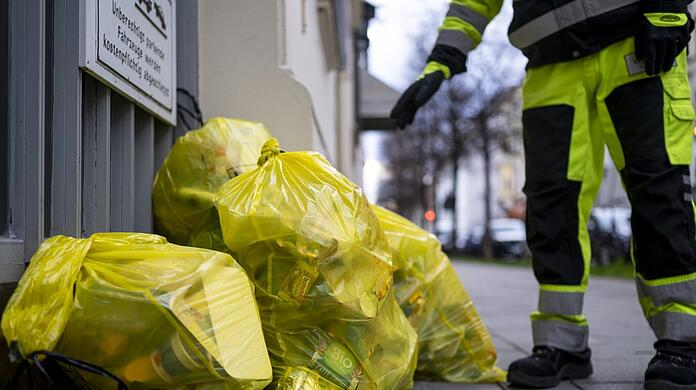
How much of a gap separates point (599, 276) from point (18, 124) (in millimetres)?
12037

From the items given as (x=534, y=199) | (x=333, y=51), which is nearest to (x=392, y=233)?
(x=534, y=199)

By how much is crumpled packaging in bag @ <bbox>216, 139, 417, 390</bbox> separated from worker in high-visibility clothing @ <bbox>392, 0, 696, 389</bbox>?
0.90m

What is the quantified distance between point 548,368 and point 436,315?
42 centimetres

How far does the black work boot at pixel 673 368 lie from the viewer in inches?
98.7

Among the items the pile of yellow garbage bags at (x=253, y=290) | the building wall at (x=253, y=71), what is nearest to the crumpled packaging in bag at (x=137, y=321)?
the pile of yellow garbage bags at (x=253, y=290)

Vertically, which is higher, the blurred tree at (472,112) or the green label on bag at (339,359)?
the blurred tree at (472,112)

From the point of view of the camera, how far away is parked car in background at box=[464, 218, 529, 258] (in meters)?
28.4

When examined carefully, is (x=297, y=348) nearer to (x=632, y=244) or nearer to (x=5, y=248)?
(x=5, y=248)

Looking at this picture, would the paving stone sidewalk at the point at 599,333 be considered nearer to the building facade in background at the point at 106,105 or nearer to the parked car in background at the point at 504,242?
the building facade in background at the point at 106,105

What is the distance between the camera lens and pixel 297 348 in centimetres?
205

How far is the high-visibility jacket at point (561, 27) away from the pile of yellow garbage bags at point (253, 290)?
790mm

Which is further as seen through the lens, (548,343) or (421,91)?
(421,91)

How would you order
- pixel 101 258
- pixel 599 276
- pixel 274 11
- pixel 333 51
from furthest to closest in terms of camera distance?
pixel 599 276
pixel 333 51
pixel 274 11
pixel 101 258

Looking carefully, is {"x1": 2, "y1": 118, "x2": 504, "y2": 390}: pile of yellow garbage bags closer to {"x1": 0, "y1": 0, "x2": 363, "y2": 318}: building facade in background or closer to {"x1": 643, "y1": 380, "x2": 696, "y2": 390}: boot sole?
{"x1": 0, "y1": 0, "x2": 363, "y2": 318}: building facade in background
